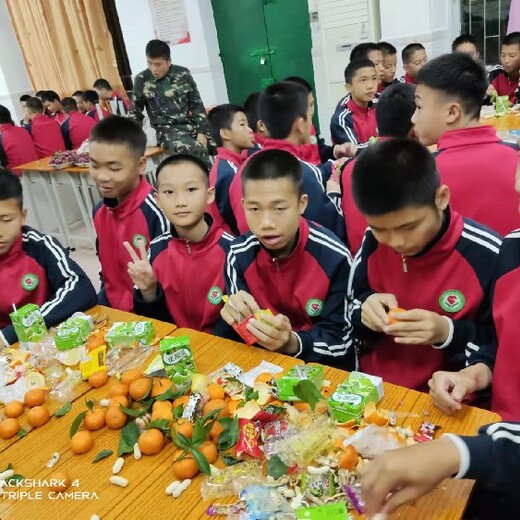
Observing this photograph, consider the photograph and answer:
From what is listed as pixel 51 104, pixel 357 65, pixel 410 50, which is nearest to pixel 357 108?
pixel 357 65

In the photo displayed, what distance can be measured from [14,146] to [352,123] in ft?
13.5

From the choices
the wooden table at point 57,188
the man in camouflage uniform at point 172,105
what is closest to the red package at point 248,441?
the wooden table at point 57,188

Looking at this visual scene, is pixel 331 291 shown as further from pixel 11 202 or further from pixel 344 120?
pixel 344 120

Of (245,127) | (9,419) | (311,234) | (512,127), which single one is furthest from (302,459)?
(512,127)

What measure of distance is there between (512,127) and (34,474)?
3766 mm

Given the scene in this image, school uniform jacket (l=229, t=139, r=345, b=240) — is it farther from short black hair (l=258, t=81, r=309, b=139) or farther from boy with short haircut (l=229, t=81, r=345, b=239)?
short black hair (l=258, t=81, r=309, b=139)

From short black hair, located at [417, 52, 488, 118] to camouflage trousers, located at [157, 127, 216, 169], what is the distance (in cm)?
324

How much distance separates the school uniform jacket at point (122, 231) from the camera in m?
2.49

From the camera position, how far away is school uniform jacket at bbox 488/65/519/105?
495 cm

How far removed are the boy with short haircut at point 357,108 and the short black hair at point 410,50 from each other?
103cm

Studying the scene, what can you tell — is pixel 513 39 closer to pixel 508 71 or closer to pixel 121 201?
pixel 508 71

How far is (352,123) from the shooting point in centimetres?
446

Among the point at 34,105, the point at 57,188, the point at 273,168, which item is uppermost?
the point at 34,105

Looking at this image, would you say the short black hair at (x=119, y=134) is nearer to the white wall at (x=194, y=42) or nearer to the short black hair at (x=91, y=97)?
the white wall at (x=194, y=42)
